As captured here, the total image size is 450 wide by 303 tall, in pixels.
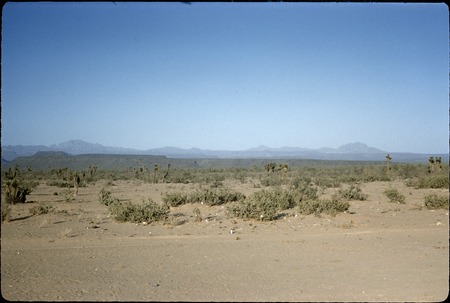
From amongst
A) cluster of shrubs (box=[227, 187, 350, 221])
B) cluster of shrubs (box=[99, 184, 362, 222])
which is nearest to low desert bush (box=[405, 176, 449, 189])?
cluster of shrubs (box=[99, 184, 362, 222])

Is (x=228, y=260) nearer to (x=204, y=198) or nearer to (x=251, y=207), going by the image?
(x=251, y=207)

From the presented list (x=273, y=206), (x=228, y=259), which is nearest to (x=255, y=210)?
(x=273, y=206)

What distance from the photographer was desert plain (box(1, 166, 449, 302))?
6.70 metres

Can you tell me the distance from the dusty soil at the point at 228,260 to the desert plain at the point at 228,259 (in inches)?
0.9

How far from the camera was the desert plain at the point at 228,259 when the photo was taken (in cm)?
670

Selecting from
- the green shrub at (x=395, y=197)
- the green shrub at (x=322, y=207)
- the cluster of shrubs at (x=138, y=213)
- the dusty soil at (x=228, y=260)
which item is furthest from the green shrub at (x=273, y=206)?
the green shrub at (x=395, y=197)

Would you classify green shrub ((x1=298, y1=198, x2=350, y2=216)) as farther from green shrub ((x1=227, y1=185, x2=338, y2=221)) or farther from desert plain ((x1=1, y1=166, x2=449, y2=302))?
desert plain ((x1=1, y1=166, x2=449, y2=302))

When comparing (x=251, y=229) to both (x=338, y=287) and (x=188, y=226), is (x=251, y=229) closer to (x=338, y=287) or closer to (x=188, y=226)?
(x=188, y=226)

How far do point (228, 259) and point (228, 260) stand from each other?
0.09 m

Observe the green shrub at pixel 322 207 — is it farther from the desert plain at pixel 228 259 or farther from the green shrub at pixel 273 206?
the desert plain at pixel 228 259

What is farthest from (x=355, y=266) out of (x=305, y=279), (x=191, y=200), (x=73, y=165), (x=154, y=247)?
(x=73, y=165)

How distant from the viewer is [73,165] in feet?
367

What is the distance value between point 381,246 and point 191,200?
1280 centimetres

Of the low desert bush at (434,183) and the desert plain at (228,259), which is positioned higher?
the low desert bush at (434,183)
